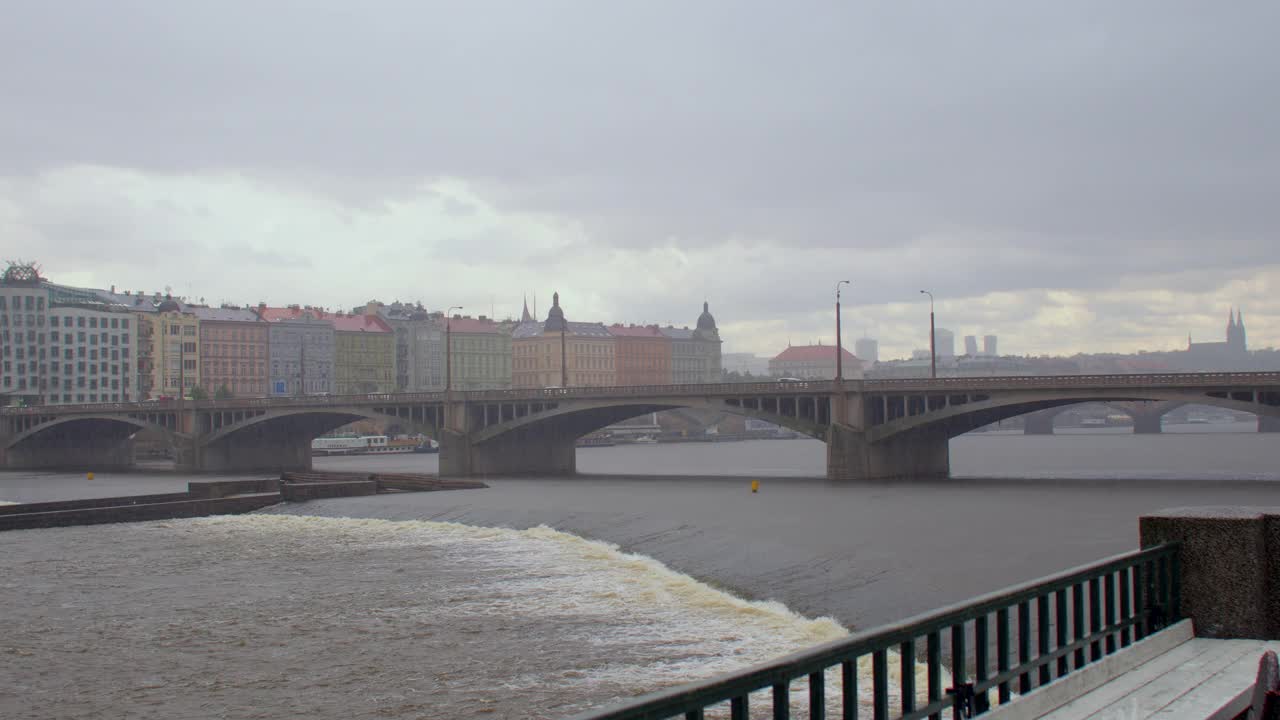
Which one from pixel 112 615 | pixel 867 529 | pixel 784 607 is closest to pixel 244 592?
pixel 112 615

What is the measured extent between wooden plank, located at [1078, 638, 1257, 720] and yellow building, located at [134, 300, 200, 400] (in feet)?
566

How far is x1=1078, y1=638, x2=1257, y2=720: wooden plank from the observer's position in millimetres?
9414

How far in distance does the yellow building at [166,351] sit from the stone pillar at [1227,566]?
17172 centimetres

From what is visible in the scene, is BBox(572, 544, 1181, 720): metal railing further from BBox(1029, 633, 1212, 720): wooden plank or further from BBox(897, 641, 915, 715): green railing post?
BBox(1029, 633, 1212, 720): wooden plank

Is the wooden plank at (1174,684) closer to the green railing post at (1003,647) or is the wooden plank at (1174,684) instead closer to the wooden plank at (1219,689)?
the wooden plank at (1219,689)

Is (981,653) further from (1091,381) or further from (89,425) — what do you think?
(89,425)

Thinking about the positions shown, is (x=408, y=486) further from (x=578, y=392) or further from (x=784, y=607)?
(x=784, y=607)

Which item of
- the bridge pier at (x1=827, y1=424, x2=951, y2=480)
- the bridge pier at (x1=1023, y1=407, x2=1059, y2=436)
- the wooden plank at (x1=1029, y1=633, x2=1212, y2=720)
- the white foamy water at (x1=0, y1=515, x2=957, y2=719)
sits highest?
the wooden plank at (x1=1029, y1=633, x2=1212, y2=720)

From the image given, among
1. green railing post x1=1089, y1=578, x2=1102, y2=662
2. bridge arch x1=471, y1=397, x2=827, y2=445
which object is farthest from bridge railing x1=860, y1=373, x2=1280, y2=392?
green railing post x1=1089, y1=578, x2=1102, y2=662

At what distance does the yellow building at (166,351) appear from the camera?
173 m

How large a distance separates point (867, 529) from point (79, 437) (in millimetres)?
101424

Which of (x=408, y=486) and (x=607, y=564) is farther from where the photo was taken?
(x=408, y=486)

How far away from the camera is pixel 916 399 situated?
74625mm

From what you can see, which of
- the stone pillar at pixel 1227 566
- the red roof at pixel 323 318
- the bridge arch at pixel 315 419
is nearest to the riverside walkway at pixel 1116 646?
the stone pillar at pixel 1227 566
